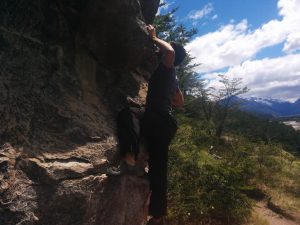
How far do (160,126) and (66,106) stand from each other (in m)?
1.16

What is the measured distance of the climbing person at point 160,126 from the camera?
4781 millimetres

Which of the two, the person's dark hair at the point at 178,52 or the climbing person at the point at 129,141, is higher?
the person's dark hair at the point at 178,52

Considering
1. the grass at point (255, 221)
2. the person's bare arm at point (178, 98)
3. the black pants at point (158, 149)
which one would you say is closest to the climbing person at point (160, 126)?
the black pants at point (158, 149)

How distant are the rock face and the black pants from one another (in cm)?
18

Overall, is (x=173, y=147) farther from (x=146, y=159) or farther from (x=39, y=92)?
(x=39, y=92)

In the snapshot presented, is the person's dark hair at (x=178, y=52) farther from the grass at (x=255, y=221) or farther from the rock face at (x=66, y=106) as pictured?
the grass at (x=255, y=221)

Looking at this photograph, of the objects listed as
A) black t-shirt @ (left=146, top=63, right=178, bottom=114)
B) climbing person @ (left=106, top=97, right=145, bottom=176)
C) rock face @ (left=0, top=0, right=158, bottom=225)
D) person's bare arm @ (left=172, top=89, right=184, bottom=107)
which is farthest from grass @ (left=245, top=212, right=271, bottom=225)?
black t-shirt @ (left=146, top=63, right=178, bottom=114)

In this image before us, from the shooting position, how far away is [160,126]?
4.76 m

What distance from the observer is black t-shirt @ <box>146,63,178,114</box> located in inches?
191

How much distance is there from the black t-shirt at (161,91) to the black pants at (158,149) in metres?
0.11

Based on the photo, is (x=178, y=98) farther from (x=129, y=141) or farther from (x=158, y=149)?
(x=129, y=141)

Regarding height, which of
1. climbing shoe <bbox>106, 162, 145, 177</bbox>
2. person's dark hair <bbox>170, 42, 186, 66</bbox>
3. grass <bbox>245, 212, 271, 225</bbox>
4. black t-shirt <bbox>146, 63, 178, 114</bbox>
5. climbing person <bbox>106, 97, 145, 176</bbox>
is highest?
person's dark hair <bbox>170, 42, 186, 66</bbox>

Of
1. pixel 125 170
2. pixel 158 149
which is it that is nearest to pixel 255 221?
pixel 158 149

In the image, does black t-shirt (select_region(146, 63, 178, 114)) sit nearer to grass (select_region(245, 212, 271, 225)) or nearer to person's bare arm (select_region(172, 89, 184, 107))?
person's bare arm (select_region(172, 89, 184, 107))
